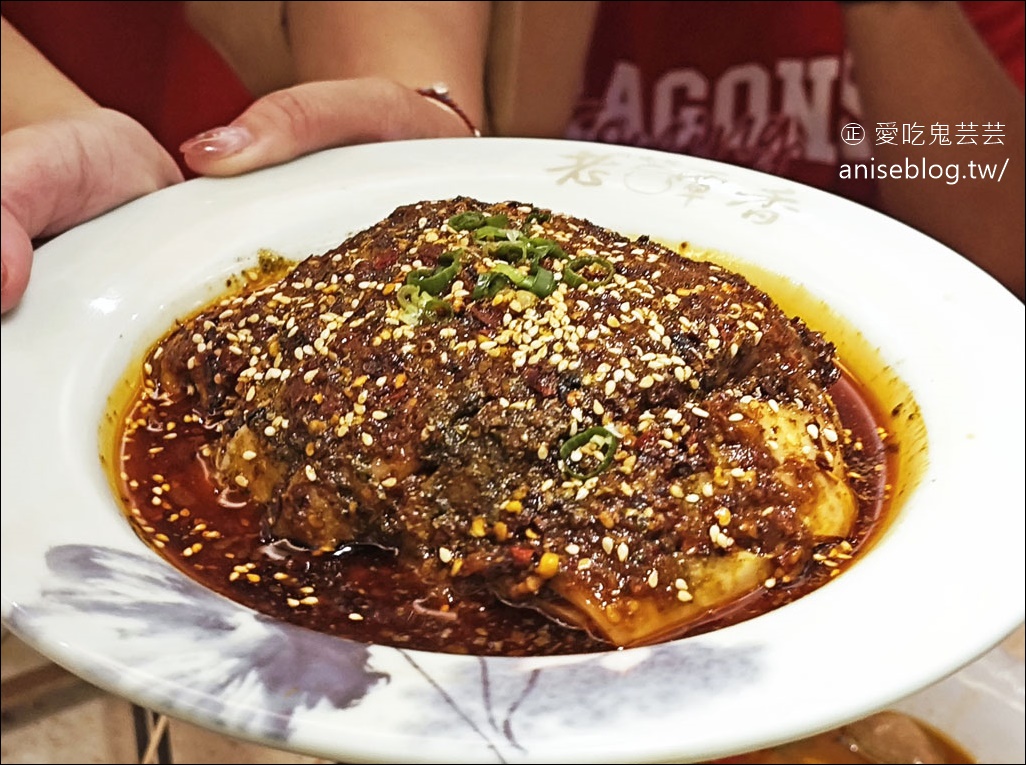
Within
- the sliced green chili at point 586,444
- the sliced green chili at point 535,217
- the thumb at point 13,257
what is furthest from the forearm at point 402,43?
the sliced green chili at point 586,444

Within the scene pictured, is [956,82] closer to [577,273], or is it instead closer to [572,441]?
[577,273]

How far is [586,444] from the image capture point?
1.08 m

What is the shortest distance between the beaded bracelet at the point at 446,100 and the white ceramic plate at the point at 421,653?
0.37m

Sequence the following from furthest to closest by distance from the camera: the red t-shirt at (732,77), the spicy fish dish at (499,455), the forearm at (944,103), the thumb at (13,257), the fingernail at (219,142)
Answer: the red t-shirt at (732,77)
the forearm at (944,103)
the spicy fish dish at (499,455)
the fingernail at (219,142)
the thumb at (13,257)

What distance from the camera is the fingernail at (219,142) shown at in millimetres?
927

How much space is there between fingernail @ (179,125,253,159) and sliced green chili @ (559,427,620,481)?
0.52 meters

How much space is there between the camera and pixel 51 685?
83.4 inches

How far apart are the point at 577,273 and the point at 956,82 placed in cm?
106

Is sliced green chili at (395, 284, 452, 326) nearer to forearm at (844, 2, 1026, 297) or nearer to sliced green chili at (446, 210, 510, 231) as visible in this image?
sliced green chili at (446, 210, 510, 231)

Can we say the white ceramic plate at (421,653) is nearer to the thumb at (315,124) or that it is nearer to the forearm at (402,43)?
the thumb at (315,124)

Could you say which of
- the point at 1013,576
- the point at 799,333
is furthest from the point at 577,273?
the point at 1013,576

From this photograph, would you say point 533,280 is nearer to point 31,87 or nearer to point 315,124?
point 315,124

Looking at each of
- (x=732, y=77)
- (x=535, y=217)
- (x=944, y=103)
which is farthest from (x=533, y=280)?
(x=732, y=77)

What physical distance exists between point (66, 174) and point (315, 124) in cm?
42
